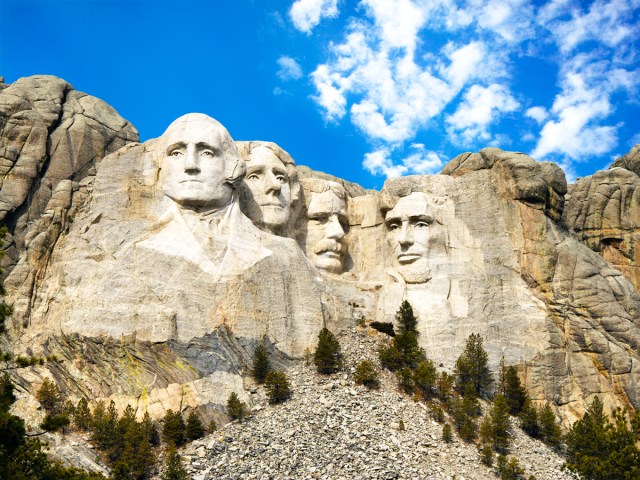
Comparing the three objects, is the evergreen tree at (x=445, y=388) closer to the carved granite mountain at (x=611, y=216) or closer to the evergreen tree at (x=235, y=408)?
the evergreen tree at (x=235, y=408)

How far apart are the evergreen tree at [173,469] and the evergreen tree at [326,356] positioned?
6.81m

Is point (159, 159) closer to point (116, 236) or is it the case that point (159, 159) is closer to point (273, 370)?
point (116, 236)

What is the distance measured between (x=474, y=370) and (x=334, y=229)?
334 inches

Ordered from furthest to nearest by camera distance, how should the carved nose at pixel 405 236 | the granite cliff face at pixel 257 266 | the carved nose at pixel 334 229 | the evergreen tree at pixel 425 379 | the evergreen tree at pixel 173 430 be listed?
the carved nose at pixel 334 229
the carved nose at pixel 405 236
the evergreen tree at pixel 425 379
the granite cliff face at pixel 257 266
the evergreen tree at pixel 173 430

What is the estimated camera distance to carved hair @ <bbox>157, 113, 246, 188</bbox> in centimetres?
3750

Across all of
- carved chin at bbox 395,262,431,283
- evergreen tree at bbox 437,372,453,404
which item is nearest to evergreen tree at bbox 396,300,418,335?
carved chin at bbox 395,262,431,283

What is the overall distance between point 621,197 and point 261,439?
67.7 ft

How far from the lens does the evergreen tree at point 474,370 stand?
36031mm

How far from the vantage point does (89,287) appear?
34688mm

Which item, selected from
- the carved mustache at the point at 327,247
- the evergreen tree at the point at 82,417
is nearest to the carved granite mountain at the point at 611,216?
the carved mustache at the point at 327,247

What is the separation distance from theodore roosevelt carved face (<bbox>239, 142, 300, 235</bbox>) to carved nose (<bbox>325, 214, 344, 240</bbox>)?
1748 mm

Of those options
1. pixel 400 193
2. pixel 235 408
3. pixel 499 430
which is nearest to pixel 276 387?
pixel 235 408

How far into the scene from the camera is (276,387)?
108 feet

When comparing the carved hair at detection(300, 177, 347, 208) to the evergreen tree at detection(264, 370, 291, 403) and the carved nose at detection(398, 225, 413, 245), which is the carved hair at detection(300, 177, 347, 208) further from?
the evergreen tree at detection(264, 370, 291, 403)
